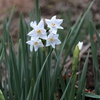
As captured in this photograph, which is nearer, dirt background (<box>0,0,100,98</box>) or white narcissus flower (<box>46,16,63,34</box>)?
white narcissus flower (<box>46,16,63,34</box>)

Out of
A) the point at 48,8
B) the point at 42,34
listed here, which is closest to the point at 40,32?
the point at 42,34

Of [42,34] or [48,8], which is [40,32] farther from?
[48,8]

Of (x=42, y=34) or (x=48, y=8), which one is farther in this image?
(x=48, y=8)

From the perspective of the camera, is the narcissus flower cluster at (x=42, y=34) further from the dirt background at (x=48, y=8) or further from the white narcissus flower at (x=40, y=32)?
the dirt background at (x=48, y=8)

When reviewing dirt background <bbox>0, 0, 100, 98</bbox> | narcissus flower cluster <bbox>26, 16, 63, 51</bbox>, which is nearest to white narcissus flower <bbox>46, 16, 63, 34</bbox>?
narcissus flower cluster <bbox>26, 16, 63, 51</bbox>

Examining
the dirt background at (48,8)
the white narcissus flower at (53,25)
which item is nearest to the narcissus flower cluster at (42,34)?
the white narcissus flower at (53,25)

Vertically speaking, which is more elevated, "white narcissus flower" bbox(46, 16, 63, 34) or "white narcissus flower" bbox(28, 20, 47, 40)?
"white narcissus flower" bbox(46, 16, 63, 34)

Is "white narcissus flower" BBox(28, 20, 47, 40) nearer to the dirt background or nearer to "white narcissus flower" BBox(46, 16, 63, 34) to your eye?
"white narcissus flower" BBox(46, 16, 63, 34)

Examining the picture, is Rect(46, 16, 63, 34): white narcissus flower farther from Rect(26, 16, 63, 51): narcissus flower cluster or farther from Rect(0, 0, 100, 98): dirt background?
Rect(0, 0, 100, 98): dirt background

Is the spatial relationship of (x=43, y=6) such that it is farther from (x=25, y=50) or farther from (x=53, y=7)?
(x=25, y=50)

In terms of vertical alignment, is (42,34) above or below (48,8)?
below

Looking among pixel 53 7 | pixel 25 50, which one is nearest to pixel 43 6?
pixel 53 7
